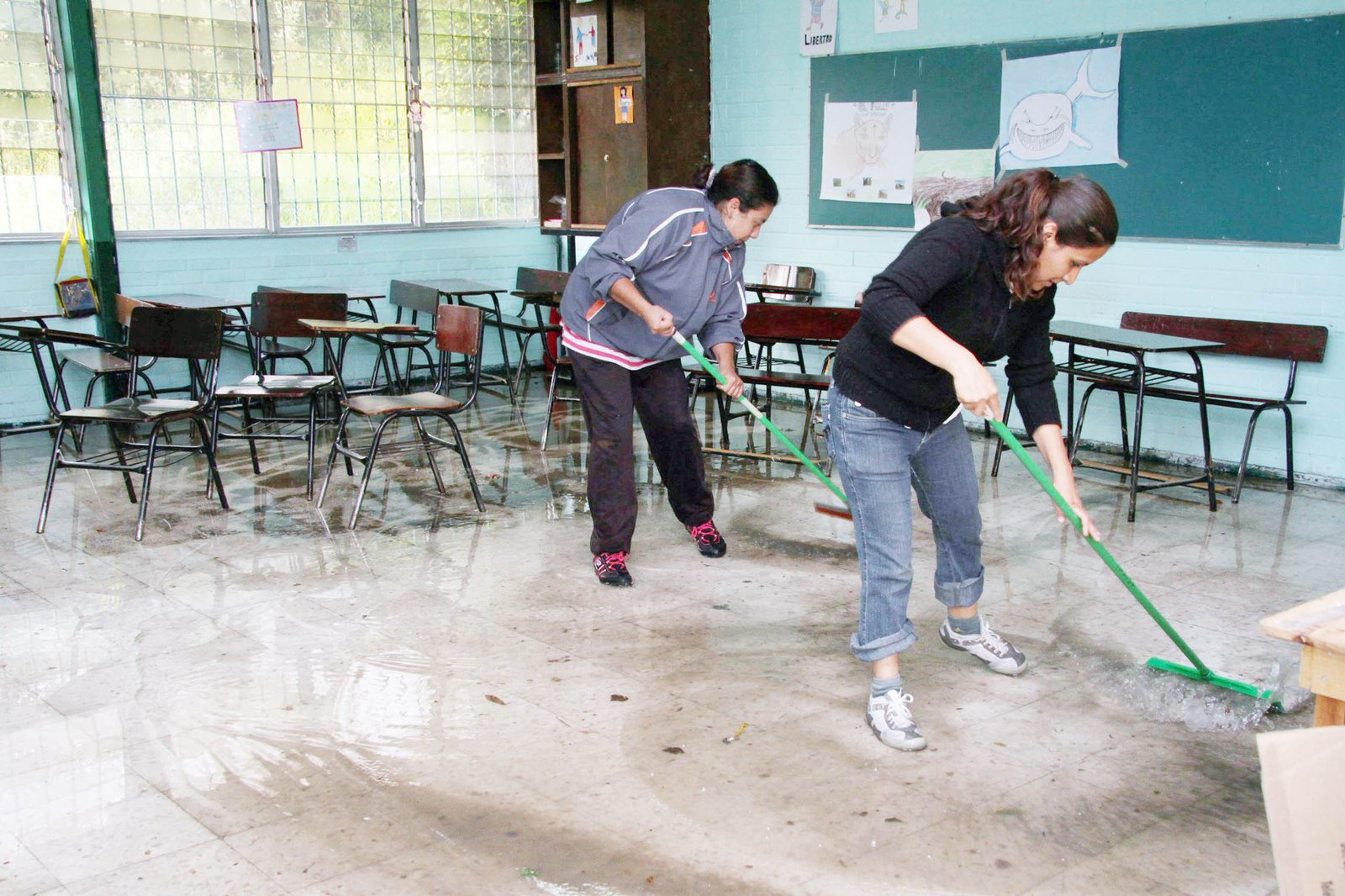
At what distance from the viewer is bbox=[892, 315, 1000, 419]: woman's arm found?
98.6 inches

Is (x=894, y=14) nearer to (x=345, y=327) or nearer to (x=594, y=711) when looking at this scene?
(x=345, y=327)

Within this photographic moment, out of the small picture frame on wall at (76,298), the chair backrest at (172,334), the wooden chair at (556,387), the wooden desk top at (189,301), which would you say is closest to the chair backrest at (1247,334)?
the wooden chair at (556,387)

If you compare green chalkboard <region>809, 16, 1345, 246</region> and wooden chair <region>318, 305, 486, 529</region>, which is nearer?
wooden chair <region>318, 305, 486, 529</region>

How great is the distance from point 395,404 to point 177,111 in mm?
3731

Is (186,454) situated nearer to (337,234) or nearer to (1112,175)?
(337,234)

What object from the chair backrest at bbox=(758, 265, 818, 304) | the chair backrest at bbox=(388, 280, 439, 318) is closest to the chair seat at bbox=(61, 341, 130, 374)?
the chair backrest at bbox=(388, 280, 439, 318)

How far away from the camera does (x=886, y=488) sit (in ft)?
9.62

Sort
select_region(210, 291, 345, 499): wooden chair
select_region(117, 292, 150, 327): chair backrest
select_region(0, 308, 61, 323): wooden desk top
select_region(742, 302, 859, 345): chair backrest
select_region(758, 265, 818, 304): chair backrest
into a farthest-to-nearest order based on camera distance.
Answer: select_region(758, 265, 818, 304): chair backrest
select_region(117, 292, 150, 327): chair backrest
select_region(0, 308, 61, 323): wooden desk top
select_region(742, 302, 859, 345): chair backrest
select_region(210, 291, 345, 499): wooden chair

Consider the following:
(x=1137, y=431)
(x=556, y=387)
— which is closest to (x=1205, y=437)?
(x=1137, y=431)

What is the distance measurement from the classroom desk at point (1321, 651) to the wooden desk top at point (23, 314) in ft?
20.3

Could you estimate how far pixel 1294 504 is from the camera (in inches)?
212

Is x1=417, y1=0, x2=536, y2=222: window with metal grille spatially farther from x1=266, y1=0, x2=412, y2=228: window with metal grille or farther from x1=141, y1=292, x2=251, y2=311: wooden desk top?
x1=141, y1=292, x2=251, y2=311: wooden desk top

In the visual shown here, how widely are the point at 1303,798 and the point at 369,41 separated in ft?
26.6

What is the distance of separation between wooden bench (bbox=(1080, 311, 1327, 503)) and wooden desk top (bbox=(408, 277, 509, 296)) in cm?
372
